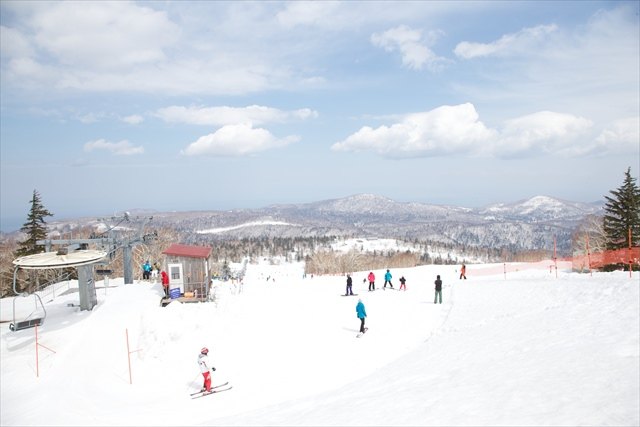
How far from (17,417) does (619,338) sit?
17169 mm

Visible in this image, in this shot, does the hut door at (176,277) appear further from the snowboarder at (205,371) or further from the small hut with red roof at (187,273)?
the snowboarder at (205,371)

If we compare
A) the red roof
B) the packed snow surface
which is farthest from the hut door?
the packed snow surface

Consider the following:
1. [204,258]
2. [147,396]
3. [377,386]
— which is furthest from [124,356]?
[377,386]

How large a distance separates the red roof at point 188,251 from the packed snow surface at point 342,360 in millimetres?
2735

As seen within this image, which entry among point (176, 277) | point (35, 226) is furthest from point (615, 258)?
point (35, 226)

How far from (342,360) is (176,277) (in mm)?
12116

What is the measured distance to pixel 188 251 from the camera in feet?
76.2

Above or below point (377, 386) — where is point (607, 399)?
above

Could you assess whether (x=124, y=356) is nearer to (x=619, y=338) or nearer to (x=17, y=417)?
(x=17, y=417)

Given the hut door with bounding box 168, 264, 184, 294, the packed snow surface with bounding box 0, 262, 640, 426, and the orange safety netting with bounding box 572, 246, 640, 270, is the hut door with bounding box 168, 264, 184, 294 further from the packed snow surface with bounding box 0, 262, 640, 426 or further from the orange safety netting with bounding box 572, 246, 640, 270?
the orange safety netting with bounding box 572, 246, 640, 270

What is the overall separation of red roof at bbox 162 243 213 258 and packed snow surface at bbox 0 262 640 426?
2.74 m

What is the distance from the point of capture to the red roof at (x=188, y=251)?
22656 millimetres

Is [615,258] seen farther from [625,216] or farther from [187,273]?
[187,273]

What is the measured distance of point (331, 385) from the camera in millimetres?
12016
